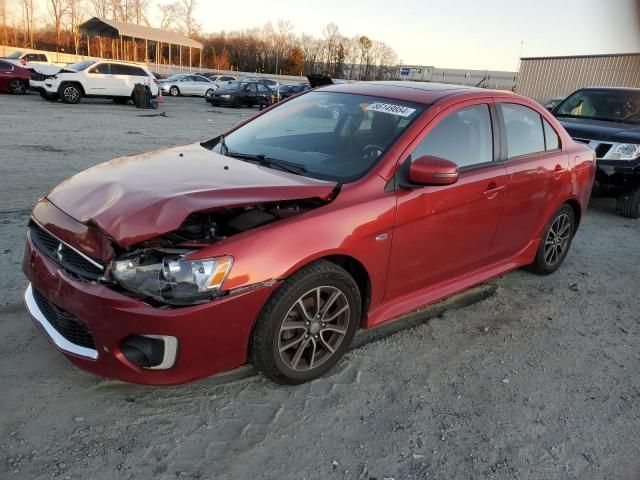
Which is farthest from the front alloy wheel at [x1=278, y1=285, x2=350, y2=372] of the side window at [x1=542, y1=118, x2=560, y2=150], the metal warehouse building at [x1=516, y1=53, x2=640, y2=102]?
the metal warehouse building at [x1=516, y1=53, x2=640, y2=102]

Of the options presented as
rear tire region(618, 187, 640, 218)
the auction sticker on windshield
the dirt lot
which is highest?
the auction sticker on windshield

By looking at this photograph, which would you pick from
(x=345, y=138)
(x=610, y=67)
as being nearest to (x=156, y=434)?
(x=345, y=138)

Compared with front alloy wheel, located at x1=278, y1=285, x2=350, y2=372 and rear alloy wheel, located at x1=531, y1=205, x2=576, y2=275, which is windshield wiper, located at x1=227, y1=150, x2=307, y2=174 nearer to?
front alloy wheel, located at x1=278, y1=285, x2=350, y2=372

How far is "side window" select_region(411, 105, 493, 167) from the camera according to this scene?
343cm

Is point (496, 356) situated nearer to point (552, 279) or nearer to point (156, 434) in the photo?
point (552, 279)

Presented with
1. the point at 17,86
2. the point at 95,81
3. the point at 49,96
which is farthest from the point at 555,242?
the point at 17,86

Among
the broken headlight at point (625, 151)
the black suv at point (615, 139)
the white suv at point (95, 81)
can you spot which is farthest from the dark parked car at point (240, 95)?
the broken headlight at point (625, 151)

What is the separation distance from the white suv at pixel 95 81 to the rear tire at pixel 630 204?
1913cm

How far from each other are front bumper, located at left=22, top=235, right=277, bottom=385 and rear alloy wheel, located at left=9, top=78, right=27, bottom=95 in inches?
926

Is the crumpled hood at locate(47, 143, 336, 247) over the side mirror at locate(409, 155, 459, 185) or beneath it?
beneath

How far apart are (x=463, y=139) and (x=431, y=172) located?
2.54 feet

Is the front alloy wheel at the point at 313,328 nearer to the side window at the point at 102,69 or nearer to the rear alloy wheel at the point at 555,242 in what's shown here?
the rear alloy wheel at the point at 555,242

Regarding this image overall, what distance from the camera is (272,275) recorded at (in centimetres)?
263

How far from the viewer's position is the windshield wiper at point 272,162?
10.9ft
